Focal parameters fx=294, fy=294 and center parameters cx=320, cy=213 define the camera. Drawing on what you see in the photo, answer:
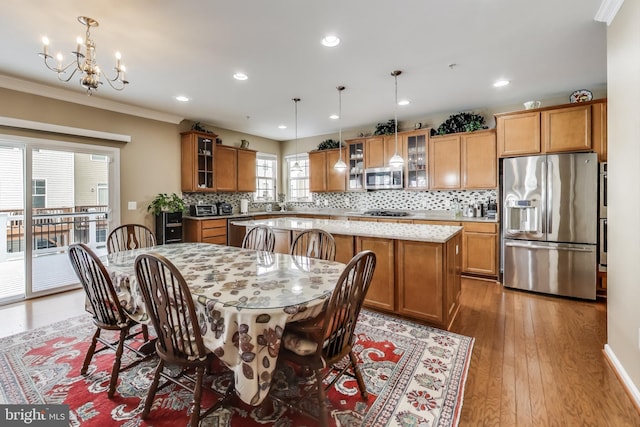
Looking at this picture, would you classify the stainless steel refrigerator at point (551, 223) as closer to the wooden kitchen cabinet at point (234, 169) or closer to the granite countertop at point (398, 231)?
the granite countertop at point (398, 231)

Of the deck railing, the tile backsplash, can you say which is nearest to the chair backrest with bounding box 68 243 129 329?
the deck railing

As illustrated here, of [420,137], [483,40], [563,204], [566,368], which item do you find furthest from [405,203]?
[566,368]

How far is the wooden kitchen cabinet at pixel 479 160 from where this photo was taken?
4469 millimetres

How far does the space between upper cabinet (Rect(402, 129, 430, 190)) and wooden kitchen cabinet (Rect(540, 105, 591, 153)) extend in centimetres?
167

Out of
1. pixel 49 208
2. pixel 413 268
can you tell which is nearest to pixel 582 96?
pixel 413 268

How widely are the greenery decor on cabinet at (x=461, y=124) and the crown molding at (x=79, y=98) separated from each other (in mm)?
4562

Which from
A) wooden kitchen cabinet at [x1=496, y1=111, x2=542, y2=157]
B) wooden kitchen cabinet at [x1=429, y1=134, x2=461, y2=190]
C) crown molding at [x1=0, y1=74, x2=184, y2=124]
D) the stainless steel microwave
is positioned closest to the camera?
crown molding at [x1=0, y1=74, x2=184, y2=124]

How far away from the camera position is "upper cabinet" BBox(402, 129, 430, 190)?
16.7ft

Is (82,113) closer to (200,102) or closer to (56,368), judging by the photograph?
(200,102)

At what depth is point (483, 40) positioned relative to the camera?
2.69 m

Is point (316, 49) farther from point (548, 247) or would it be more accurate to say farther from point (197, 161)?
point (548, 247)

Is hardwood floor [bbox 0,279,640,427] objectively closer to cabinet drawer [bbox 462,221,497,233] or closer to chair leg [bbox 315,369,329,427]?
→ chair leg [bbox 315,369,329,427]

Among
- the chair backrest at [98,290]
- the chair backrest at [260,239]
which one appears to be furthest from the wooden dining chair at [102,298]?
the chair backrest at [260,239]

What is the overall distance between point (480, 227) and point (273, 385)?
3749 millimetres
